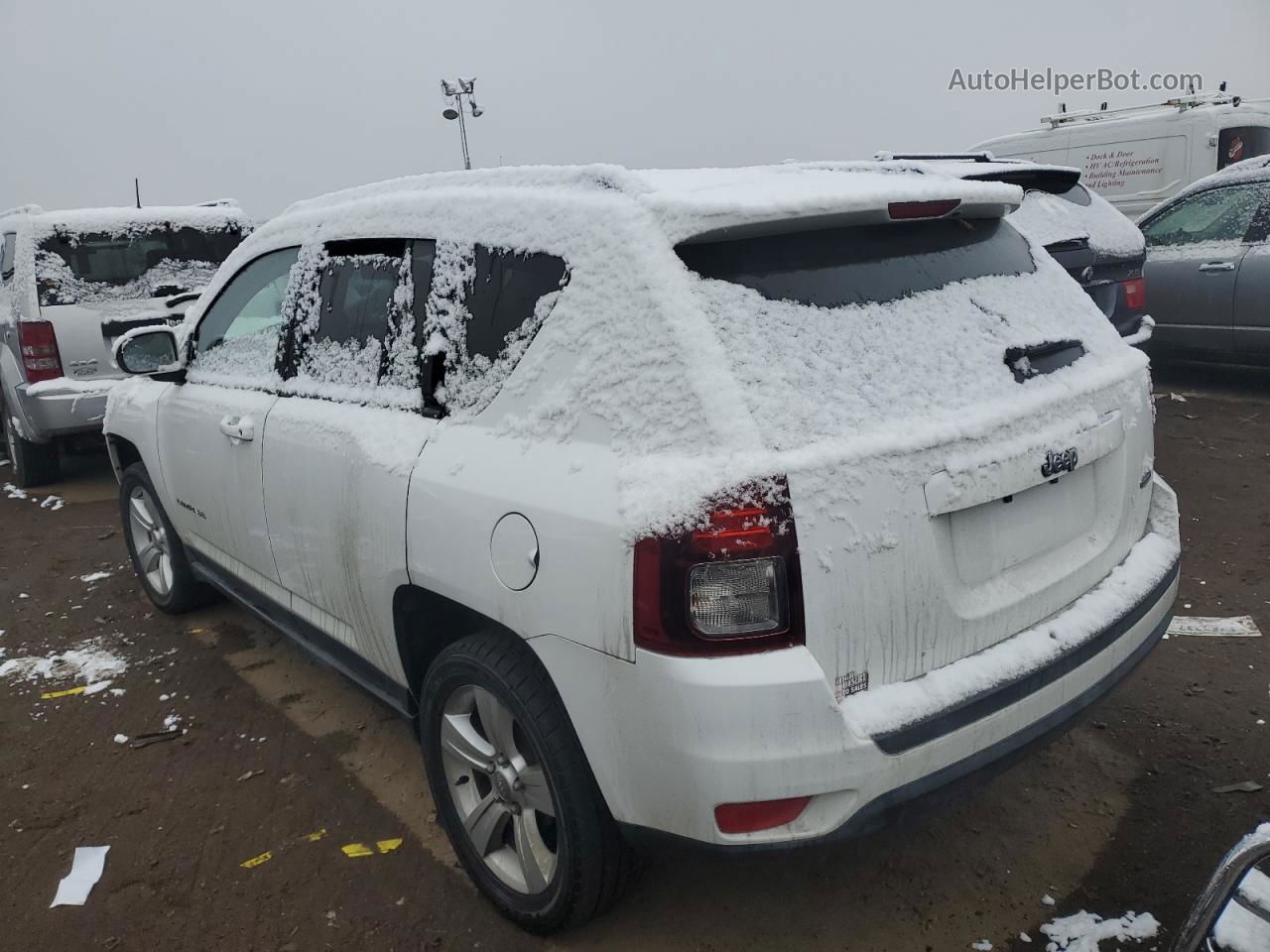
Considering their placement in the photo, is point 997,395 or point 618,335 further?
point 997,395

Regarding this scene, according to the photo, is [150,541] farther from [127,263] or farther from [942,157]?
[942,157]

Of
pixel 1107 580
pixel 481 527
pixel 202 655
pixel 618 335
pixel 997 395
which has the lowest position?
pixel 202 655

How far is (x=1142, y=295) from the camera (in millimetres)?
6855

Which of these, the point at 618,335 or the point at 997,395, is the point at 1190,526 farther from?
the point at 618,335

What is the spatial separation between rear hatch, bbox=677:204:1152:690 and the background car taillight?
45 millimetres

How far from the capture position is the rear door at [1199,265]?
730 centimetres

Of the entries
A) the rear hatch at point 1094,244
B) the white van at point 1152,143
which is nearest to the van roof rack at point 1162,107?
the white van at point 1152,143

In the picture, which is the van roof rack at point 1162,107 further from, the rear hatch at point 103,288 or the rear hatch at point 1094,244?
the rear hatch at point 103,288

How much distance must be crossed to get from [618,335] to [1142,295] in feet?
20.2

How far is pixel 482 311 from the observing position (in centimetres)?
237

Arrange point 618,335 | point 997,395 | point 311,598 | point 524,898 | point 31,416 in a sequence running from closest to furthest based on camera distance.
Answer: point 618,335 → point 997,395 → point 524,898 → point 311,598 → point 31,416

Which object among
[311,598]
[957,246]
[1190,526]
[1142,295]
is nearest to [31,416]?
[311,598]

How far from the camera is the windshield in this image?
22.1 ft

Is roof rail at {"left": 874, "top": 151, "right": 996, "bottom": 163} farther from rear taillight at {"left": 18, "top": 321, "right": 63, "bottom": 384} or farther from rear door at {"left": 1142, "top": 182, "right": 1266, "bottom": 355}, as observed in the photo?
rear taillight at {"left": 18, "top": 321, "right": 63, "bottom": 384}
